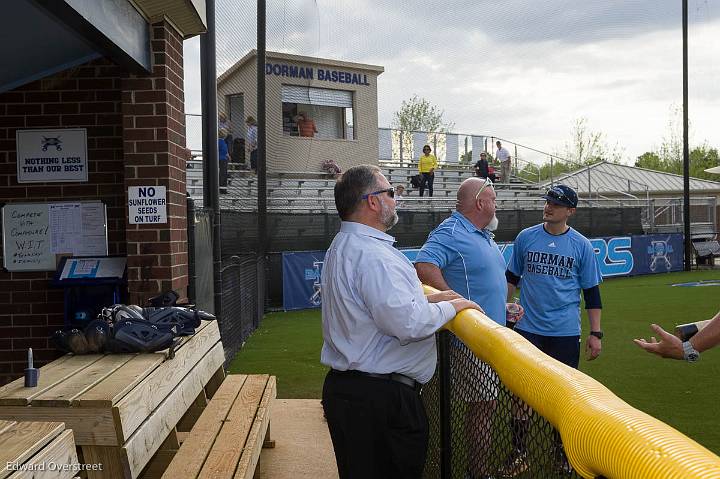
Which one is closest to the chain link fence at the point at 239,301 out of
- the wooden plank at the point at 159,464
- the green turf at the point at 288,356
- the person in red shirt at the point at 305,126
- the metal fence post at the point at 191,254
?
the green turf at the point at 288,356

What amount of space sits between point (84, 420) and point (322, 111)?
90.7ft

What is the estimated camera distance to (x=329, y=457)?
216 inches

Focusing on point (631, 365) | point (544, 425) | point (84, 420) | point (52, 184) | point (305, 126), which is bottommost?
point (631, 365)

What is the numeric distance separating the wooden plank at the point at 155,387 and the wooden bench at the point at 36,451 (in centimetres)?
46

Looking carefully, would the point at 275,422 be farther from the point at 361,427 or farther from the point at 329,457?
the point at 361,427

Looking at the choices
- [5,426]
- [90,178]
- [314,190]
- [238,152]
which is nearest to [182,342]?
[5,426]

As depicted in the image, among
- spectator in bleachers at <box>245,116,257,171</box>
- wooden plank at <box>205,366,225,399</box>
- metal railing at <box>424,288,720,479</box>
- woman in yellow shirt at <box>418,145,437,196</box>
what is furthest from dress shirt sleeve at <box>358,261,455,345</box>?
woman in yellow shirt at <box>418,145,437,196</box>

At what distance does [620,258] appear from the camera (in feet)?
80.8

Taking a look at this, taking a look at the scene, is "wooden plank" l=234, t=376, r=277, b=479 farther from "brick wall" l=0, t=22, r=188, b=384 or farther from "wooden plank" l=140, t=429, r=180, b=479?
"brick wall" l=0, t=22, r=188, b=384

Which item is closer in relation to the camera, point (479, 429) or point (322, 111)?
point (479, 429)

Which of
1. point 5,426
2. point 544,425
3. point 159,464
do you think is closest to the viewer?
point 544,425

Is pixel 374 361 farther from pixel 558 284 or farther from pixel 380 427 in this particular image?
pixel 558 284

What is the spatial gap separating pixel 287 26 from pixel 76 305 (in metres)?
10.2

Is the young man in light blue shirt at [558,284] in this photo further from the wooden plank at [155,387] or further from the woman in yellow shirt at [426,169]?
the woman in yellow shirt at [426,169]
